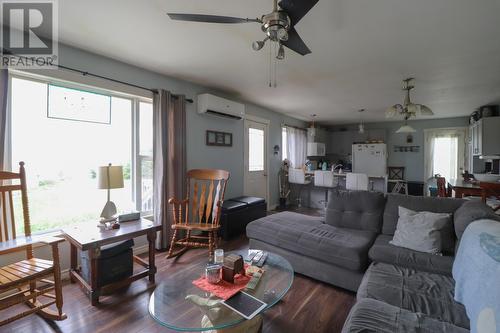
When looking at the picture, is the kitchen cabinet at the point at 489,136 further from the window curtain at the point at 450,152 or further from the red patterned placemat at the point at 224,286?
the red patterned placemat at the point at 224,286

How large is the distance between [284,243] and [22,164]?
2494 millimetres

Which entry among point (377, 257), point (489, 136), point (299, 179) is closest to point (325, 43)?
point (377, 257)

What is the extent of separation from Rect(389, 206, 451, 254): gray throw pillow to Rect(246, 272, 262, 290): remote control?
53.2 inches

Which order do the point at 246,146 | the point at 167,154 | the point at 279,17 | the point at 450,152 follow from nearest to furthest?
the point at 279,17
the point at 167,154
the point at 246,146
the point at 450,152

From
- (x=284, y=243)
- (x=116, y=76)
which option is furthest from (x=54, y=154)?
(x=284, y=243)

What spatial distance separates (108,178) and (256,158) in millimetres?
3138

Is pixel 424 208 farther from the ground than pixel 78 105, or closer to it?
closer to it

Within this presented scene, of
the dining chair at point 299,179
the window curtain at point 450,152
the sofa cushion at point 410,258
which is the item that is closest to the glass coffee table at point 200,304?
the sofa cushion at point 410,258

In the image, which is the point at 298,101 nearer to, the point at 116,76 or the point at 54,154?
the point at 116,76

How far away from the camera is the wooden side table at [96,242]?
1.93m

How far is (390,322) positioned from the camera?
1.20 metres

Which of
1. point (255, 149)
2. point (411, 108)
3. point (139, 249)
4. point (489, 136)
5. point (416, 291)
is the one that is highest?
point (411, 108)

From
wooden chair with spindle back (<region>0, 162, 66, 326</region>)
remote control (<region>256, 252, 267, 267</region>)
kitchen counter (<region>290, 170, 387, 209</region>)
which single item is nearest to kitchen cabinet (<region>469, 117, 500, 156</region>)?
kitchen counter (<region>290, 170, 387, 209</region>)

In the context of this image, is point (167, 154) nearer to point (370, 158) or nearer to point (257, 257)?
point (257, 257)
